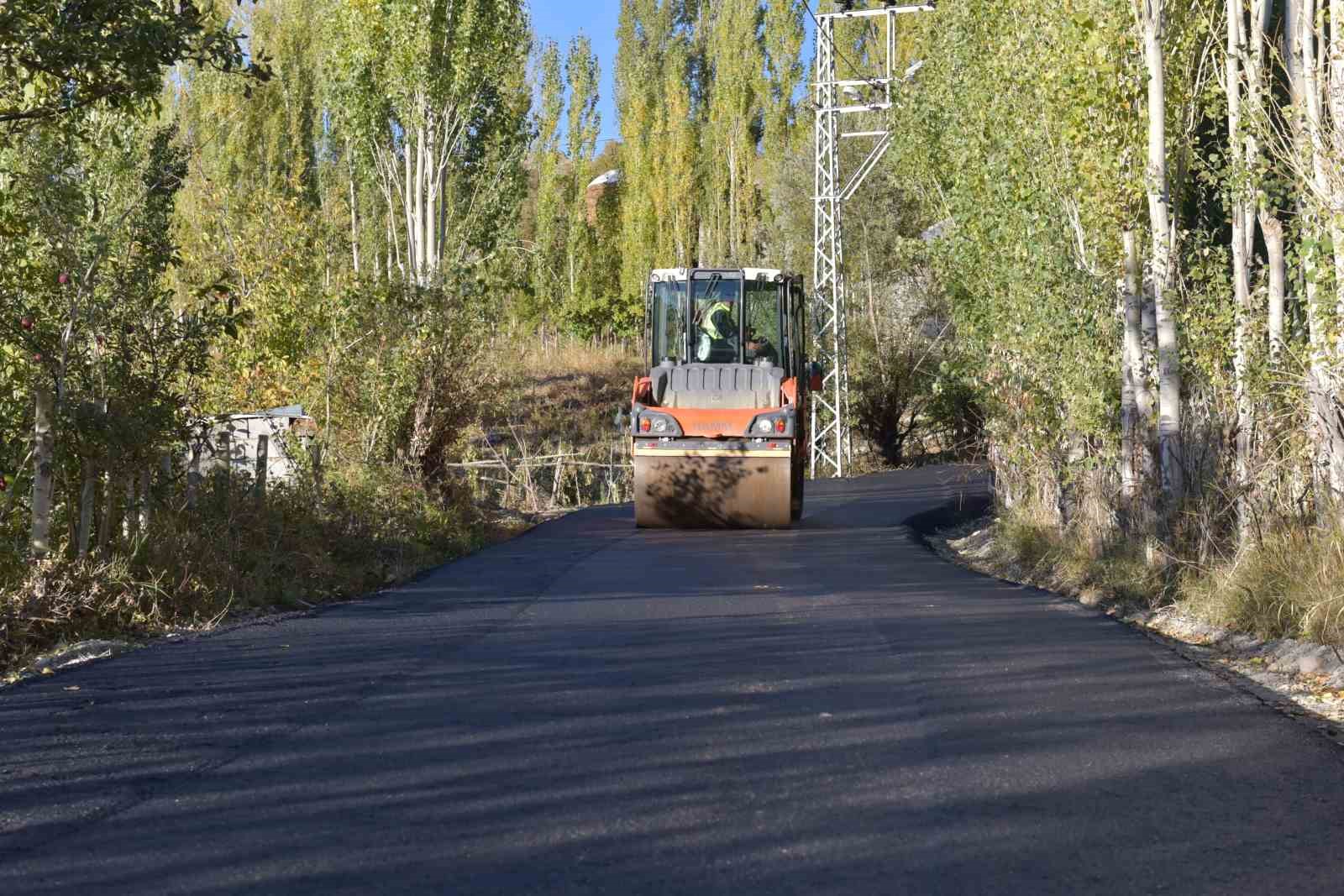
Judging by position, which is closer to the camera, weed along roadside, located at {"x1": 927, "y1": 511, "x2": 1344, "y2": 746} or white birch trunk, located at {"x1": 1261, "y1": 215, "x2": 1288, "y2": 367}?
weed along roadside, located at {"x1": 927, "y1": 511, "x2": 1344, "y2": 746}

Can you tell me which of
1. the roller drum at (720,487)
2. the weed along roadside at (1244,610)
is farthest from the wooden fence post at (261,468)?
the weed along roadside at (1244,610)

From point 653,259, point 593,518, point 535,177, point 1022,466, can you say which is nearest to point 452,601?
point 1022,466

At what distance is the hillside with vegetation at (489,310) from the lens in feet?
36.8

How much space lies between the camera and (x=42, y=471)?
11320 millimetres

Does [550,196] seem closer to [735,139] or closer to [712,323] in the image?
[735,139]

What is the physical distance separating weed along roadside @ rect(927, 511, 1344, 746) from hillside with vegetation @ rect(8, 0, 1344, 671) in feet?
0.18

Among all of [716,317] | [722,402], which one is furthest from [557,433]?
[722,402]

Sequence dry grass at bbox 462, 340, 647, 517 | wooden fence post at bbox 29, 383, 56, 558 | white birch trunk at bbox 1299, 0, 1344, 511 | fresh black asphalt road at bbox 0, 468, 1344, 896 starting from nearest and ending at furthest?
fresh black asphalt road at bbox 0, 468, 1344, 896
white birch trunk at bbox 1299, 0, 1344, 511
wooden fence post at bbox 29, 383, 56, 558
dry grass at bbox 462, 340, 647, 517

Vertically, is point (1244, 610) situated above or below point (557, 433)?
below

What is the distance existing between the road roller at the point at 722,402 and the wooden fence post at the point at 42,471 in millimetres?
10709

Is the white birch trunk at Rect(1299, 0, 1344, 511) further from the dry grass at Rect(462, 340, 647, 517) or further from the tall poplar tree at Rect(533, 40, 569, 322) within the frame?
the tall poplar tree at Rect(533, 40, 569, 322)

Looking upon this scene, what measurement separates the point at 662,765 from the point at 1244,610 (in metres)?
5.99

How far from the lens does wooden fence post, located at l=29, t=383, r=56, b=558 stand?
11141mm

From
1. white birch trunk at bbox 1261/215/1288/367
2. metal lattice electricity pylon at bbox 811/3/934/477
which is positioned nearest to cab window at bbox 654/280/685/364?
white birch trunk at bbox 1261/215/1288/367
